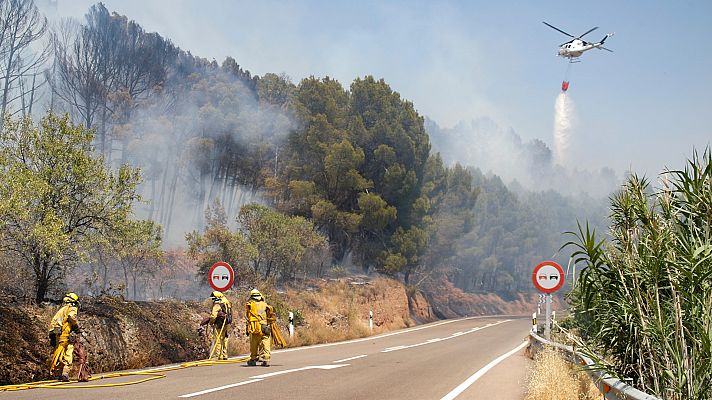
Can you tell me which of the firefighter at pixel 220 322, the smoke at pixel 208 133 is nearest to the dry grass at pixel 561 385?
the firefighter at pixel 220 322

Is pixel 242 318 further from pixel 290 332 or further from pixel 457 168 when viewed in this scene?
pixel 457 168

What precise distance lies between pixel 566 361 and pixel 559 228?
344 ft

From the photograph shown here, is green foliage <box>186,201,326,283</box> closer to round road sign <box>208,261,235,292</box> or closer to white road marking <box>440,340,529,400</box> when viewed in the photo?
round road sign <box>208,261,235,292</box>

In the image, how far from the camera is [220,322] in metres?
16.7

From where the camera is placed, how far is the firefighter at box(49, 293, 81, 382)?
12.0 meters

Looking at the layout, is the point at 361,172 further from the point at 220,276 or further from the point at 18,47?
the point at 220,276

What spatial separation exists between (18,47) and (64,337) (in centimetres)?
4153

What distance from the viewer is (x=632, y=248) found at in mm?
7488

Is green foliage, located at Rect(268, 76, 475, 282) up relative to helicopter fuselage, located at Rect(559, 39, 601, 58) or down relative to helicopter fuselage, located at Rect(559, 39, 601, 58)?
down

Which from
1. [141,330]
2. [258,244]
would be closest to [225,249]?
[258,244]

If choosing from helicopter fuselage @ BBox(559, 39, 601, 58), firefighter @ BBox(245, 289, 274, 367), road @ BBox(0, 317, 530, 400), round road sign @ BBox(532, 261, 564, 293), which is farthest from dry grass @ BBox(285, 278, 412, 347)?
helicopter fuselage @ BBox(559, 39, 601, 58)

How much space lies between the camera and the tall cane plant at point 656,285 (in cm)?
644

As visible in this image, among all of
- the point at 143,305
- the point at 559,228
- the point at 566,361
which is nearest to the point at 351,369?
the point at 566,361

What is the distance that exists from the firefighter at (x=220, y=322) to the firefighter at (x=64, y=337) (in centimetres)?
463
